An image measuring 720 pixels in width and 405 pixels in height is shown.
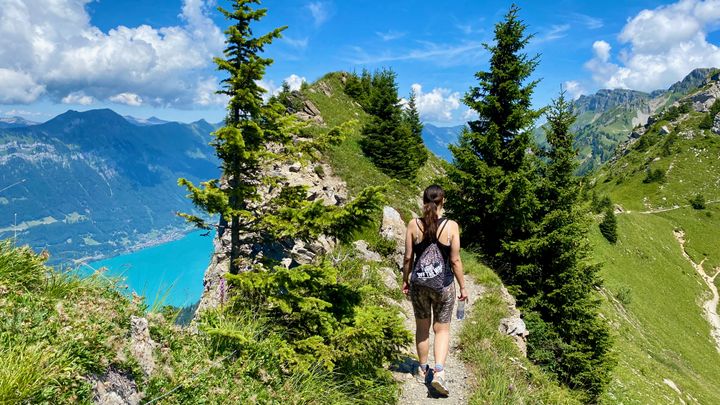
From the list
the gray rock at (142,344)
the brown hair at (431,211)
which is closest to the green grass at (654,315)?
the brown hair at (431,211)

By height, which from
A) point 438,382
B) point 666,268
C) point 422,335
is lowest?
point 666,268

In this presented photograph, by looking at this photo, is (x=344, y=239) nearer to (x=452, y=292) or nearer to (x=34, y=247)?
(x=452, y=292)

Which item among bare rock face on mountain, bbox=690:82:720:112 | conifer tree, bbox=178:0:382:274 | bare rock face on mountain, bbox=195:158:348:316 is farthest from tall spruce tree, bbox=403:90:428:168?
bare rock face on mountain, bbox=690:82:720:112

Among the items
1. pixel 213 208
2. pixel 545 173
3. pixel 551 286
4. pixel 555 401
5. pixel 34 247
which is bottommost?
pixel 555 401

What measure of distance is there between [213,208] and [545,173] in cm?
1637

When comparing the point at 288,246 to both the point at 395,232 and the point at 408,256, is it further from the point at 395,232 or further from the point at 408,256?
the point at 395,232

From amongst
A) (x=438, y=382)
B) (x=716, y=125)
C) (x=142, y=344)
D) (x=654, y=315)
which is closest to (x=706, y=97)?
(x=716, y=125)

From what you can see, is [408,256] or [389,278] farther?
[389,278]

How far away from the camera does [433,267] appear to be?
6242mm

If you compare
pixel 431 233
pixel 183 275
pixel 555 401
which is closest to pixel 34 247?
pixel 183 275

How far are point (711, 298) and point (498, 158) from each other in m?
85.1

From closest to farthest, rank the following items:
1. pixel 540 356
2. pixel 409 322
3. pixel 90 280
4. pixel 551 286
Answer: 1. pixel 90 280
2. pixel 409 322
3. pixel 540 356
4. pixel 551 286

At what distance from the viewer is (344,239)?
7.60 meters

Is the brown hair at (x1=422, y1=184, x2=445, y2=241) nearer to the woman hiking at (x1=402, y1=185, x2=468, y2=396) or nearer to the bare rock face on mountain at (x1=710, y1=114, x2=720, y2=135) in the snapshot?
the woman hiking at (x1=402, y1=185, x2=468, y2=396)
